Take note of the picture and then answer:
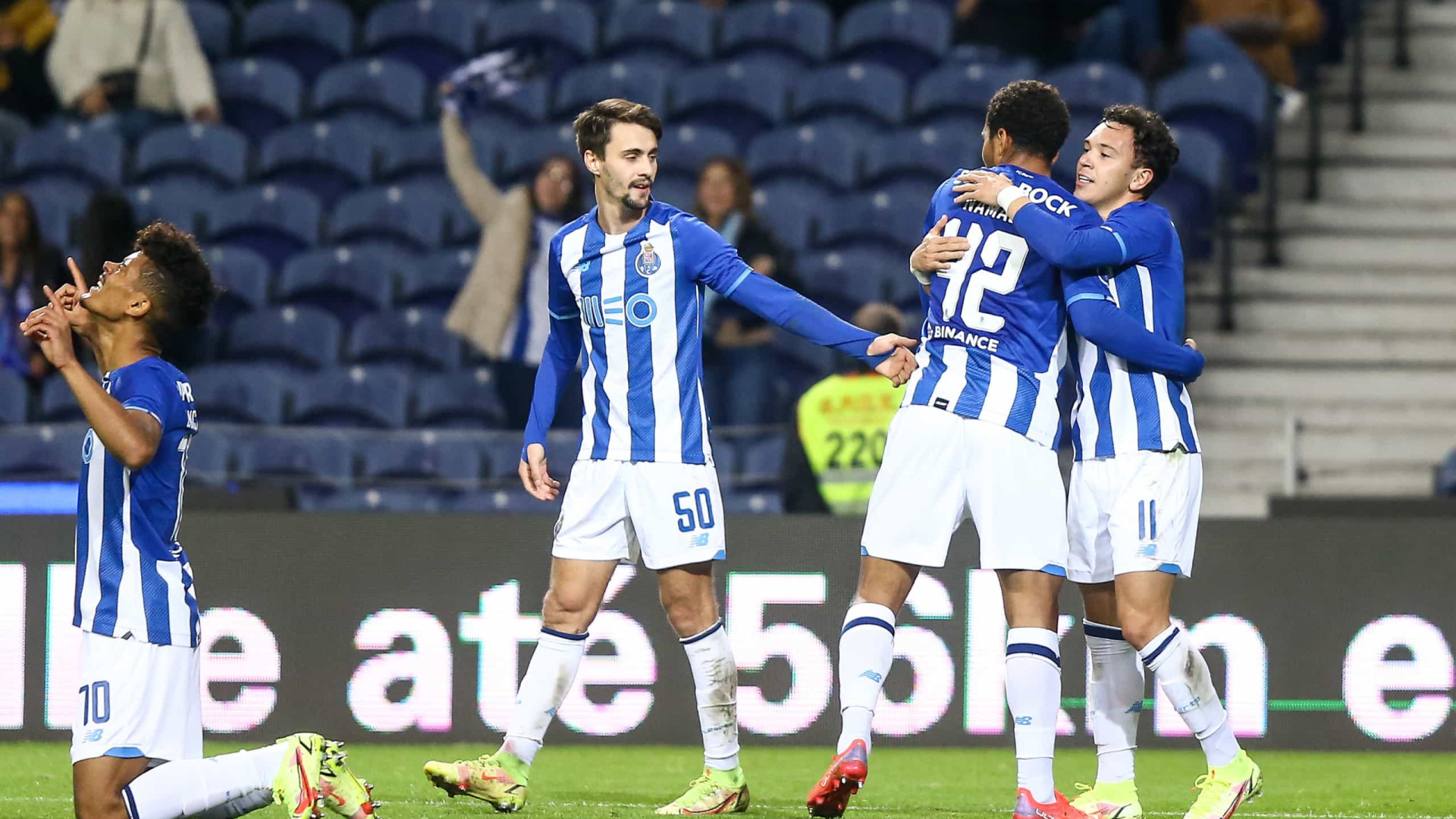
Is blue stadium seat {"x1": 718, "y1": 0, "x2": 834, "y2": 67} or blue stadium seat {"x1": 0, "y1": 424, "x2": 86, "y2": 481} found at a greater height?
blue stadium seat {"x1": 718, "y1": 0, "x2": 834, "y2": 67}

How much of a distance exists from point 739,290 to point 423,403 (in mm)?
5101

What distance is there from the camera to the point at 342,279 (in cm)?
1135

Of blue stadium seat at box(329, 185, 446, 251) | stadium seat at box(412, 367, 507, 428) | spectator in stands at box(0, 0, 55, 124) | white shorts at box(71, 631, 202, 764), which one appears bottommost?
white shorts at box(71, 631, 202, 764)

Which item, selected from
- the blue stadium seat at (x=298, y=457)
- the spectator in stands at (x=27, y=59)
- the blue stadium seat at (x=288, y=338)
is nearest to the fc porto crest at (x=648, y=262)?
the blue stadium seat at (x=298, y=457)

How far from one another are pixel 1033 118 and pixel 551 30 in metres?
8.08

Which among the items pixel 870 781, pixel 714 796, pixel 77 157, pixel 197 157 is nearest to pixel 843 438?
pixel 870 781

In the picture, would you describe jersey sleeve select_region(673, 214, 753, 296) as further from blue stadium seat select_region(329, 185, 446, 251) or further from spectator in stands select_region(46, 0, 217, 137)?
spectator in stands select_region(46, 0, 217, 137)

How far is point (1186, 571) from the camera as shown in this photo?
5453 millimetres

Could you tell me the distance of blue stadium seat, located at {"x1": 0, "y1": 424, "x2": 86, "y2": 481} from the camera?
31.7 ft

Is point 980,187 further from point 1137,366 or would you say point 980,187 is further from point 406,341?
point 406,341

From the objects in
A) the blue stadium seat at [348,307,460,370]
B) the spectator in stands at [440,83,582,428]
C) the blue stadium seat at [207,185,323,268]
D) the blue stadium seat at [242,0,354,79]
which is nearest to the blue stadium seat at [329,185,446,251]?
the blue stadium seat at [207,185,323,268]

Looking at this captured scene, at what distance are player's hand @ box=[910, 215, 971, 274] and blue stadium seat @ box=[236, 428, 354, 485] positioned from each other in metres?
4.78

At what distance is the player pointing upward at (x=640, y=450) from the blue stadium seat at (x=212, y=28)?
27.2ft

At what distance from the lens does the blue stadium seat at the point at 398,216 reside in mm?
11773
